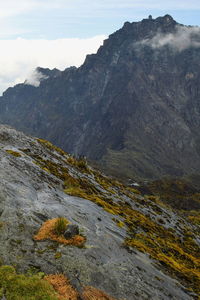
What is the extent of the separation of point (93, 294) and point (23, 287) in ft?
14.7

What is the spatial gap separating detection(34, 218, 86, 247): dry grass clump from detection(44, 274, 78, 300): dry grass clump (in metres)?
3.87

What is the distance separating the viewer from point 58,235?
Answer: 80.1 feet

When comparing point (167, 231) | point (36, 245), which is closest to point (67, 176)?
point (167, 231)

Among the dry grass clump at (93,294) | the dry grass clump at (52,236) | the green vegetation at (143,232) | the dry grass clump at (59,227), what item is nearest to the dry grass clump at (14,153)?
the green vegetation at (143,232)

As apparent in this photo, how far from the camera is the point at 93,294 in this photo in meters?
19.9

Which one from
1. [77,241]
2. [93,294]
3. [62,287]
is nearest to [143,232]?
[77,241]

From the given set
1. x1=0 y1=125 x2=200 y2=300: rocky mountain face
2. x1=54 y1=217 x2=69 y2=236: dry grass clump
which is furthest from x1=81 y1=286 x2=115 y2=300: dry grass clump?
x1=54 y1=217 x2=69 y2=236: dry grass clump

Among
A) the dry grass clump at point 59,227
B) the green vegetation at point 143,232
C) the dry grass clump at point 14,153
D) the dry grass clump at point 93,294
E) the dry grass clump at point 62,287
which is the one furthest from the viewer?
the dry grass clump at point 14,153

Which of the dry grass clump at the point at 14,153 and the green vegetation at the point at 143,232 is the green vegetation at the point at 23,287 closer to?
the green vegetation at the point at 143,232

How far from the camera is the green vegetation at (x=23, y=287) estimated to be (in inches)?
691

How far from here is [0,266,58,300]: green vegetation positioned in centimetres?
1756

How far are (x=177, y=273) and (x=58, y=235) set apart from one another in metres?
14.0

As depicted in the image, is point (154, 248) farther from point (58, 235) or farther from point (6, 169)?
point (6, 169)

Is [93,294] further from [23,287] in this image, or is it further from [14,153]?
[14,153]
